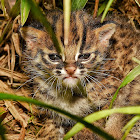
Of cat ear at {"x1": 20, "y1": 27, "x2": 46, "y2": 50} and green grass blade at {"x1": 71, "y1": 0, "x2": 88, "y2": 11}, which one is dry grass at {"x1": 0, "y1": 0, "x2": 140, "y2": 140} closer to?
cat ear at {"x1": 20, "y1": 27, "x2": 46, "y2": 50}

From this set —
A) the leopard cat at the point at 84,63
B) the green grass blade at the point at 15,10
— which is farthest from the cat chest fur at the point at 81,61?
the green grass blade at the point at 15,10

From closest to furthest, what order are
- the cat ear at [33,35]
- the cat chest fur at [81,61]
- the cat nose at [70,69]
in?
1. the cat nose at [70,69]
2. the cat chest fur at [81,61]
3. the cat ear at [33,35]

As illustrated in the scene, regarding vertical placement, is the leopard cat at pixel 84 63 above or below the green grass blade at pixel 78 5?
below

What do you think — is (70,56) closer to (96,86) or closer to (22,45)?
(96,86)

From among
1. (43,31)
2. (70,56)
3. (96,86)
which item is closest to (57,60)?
(70,56)

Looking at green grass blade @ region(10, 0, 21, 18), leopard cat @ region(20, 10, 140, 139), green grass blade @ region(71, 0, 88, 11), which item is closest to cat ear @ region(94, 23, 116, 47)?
leopard cat @ region(20, 10, 140, 139)

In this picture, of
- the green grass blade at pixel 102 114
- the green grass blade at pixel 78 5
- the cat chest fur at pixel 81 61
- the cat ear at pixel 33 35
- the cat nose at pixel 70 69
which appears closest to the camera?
the green grass blade at pixel 102 114

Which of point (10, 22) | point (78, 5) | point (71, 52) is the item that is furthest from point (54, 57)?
point (10, 22)

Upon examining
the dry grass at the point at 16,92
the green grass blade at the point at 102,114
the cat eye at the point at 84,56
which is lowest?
the dry grass at the point at 16,92

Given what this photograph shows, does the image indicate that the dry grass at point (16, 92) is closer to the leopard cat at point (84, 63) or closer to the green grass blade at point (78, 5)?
the leopard cat at point (84, 63)

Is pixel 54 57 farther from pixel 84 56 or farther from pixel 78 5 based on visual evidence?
pixel 78 5
